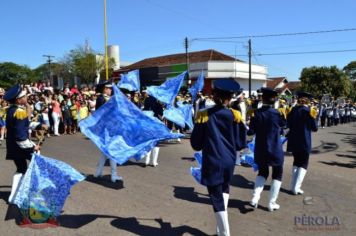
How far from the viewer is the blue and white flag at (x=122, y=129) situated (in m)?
6.71

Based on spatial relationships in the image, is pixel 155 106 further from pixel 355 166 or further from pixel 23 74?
pixel 23 74

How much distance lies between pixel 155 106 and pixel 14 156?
620cm

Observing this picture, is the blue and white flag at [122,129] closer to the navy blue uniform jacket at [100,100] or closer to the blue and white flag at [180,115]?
the navy blue uniform jacket at [100,100]

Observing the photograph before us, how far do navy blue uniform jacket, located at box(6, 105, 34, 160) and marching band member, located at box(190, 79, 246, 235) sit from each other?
283 centimetres

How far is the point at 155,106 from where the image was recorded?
39.0 ft

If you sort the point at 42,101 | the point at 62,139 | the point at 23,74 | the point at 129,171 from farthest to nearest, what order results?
the point at 23,74
the point at 42,101
the point at 62,139
the point at 129,171

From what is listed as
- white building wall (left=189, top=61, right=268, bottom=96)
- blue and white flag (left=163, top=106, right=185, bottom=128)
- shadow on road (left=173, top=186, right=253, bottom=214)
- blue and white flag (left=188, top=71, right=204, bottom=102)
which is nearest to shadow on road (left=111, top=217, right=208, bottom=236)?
shadow on road (left=173, top=186, right=253, bottom=214)

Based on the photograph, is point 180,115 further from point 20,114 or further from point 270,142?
point 20,114

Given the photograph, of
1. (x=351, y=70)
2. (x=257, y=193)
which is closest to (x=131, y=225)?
(x=257, y=193)

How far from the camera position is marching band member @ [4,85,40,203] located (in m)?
5.95

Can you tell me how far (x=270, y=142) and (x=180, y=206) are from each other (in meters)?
1.71

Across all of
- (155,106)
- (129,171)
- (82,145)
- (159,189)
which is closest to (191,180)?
(159,189)

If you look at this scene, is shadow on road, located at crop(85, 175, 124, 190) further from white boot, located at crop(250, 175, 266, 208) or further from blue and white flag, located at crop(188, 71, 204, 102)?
blue and white flag, located at crop(188, 71, 204, 102)

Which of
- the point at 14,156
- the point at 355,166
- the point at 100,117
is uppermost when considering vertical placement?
the point at 100,117
